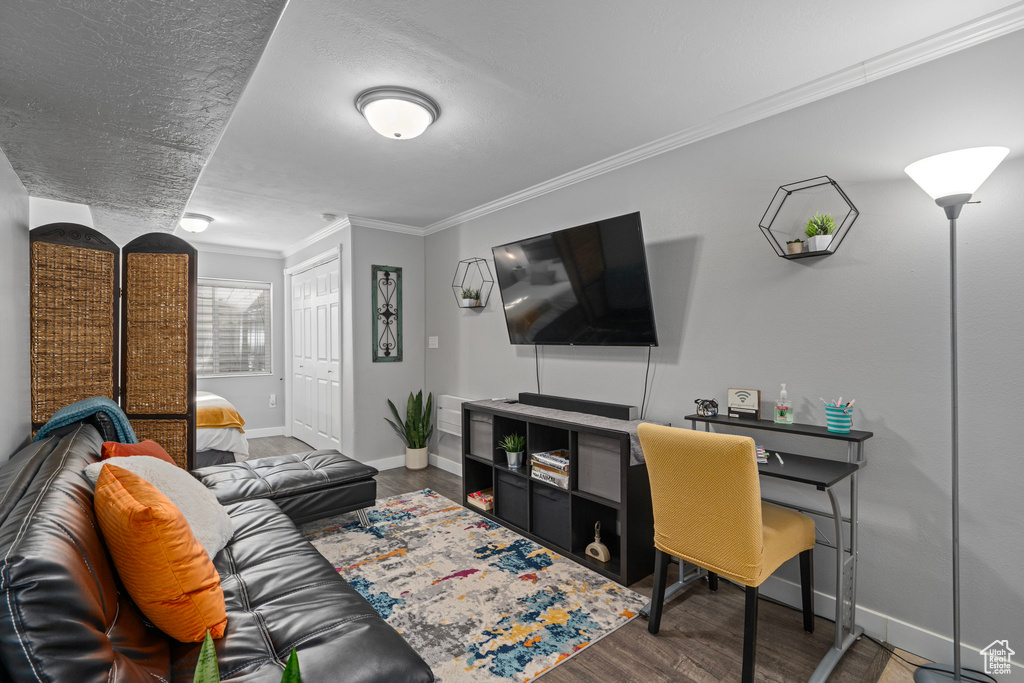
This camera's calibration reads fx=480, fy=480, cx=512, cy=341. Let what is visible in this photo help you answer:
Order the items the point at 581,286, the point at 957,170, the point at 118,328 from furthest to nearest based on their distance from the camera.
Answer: the point at 581,286 → the point at 118,328 → the point at 957,170

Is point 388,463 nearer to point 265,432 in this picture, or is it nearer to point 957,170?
point 265,432

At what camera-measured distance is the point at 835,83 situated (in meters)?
2.14

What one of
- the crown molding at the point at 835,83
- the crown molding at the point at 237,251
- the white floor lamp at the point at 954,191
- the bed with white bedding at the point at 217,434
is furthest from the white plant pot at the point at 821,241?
the crown molding at the point at 237,251

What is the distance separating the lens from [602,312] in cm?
297

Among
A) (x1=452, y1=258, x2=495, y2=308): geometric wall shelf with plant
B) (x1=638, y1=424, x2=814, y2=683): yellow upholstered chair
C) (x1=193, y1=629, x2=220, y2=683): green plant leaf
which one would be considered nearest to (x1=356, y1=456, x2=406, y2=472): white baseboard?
(x1=452, y1=258, x2=495, y2=308): geometric wall shelf with plant

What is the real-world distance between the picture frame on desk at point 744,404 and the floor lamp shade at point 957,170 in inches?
42.8

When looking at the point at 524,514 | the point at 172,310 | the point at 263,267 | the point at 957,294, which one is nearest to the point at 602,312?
the point at 524,514

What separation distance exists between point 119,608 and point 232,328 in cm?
559

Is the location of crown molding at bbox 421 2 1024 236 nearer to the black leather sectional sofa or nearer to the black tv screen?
the black tv screen

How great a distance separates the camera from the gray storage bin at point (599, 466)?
8.49 ft

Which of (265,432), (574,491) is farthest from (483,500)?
(265,432)

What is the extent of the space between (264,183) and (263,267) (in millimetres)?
3130

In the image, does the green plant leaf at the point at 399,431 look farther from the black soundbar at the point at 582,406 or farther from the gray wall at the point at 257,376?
the gray wall at the point at 257,376

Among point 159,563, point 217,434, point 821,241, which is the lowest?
point 217,434
